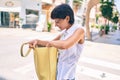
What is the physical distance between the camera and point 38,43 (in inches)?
74.7

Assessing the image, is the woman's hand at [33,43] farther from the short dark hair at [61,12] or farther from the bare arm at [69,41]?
the short dark hair at [61,12]

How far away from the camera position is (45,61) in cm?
204

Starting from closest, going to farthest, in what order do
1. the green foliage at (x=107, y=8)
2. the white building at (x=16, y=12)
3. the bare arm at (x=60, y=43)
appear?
the bare arm at (x=60, y=43) → the green foliage at (x=107, y=8) → the white building at (x=16, y=12)

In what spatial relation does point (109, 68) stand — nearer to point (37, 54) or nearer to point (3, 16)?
point (37, 54)

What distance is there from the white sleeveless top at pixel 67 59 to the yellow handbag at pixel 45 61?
0.22ft

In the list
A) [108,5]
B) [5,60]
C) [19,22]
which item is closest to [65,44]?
[5,60]

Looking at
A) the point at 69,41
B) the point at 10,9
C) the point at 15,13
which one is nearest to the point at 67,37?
the point at 69,41

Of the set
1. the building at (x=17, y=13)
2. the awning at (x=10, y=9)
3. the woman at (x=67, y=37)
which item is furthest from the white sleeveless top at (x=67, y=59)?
the awning at (x=10, y=9)

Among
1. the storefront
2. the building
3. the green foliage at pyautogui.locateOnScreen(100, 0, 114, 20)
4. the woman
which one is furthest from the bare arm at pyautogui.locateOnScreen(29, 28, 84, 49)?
the storefront

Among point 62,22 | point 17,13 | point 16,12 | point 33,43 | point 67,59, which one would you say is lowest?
point 67,59

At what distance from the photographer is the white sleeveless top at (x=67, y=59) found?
2.14m

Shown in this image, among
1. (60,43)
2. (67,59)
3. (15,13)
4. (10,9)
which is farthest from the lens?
(15,13)

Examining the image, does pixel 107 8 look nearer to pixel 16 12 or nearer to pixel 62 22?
pixel 16 12

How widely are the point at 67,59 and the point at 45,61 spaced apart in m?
0.24
